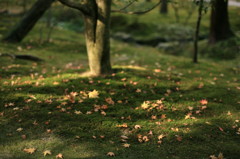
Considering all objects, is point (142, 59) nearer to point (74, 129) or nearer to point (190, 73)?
point (190, 73)

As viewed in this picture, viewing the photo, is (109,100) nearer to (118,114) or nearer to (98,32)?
(118,114)

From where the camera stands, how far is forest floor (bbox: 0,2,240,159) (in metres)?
5.36

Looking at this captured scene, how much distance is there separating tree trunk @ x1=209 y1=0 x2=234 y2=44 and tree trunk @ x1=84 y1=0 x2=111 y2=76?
9.06 meters

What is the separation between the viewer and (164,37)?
67.2ft

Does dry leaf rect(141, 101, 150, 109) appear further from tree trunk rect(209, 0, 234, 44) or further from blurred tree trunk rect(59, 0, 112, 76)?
tree trunk rect(209, 0, 234, 44)

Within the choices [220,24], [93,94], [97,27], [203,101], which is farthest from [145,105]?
[220,24]

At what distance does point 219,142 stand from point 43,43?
12076 millimetres

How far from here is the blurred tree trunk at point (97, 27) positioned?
809cm

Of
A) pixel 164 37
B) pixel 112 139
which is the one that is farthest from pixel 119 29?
pixel 112 139

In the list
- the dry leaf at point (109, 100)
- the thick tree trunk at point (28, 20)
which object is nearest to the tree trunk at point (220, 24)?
the thick tree trunk at point (28, 20)

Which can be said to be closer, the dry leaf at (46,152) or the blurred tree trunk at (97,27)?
the dry leaf at (46,152)

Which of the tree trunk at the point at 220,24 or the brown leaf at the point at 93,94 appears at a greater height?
the tree trunk at the point at 220,24

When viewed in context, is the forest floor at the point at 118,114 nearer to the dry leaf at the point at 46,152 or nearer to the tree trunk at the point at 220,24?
the dry leaf at the point at 46,152

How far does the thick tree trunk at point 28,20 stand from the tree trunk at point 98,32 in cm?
631
